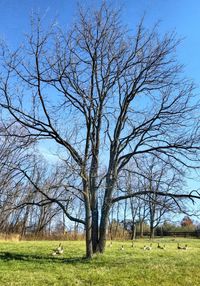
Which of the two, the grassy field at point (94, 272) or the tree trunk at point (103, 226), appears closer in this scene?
the grassy field at point (94, 272)

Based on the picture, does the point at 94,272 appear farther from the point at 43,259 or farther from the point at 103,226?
the point at 103,226

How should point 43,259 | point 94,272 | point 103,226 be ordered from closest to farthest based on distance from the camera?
point 94,272
point 43,259
point 103,226

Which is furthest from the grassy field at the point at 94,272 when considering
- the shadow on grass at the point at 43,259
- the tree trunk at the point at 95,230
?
the tree trunk at the point at 95,230

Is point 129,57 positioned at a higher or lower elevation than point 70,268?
higher

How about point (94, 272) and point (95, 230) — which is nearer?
point (94, 272)

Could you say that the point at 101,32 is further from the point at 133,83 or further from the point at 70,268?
the point at 70,268

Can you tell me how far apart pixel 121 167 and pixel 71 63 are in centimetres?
539

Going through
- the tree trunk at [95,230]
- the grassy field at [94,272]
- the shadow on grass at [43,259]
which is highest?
the tree trunk at [95,230]

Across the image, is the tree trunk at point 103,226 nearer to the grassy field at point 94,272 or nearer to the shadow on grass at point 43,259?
the shadow on grass at point 43,259

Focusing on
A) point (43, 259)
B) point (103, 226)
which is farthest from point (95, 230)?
point (43, 259)

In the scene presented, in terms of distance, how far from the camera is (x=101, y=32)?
63.2 ft

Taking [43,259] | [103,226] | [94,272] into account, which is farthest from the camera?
[103,226]

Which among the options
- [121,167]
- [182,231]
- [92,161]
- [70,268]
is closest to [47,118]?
[92,161]

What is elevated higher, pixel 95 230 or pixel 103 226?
pixel 103 226
